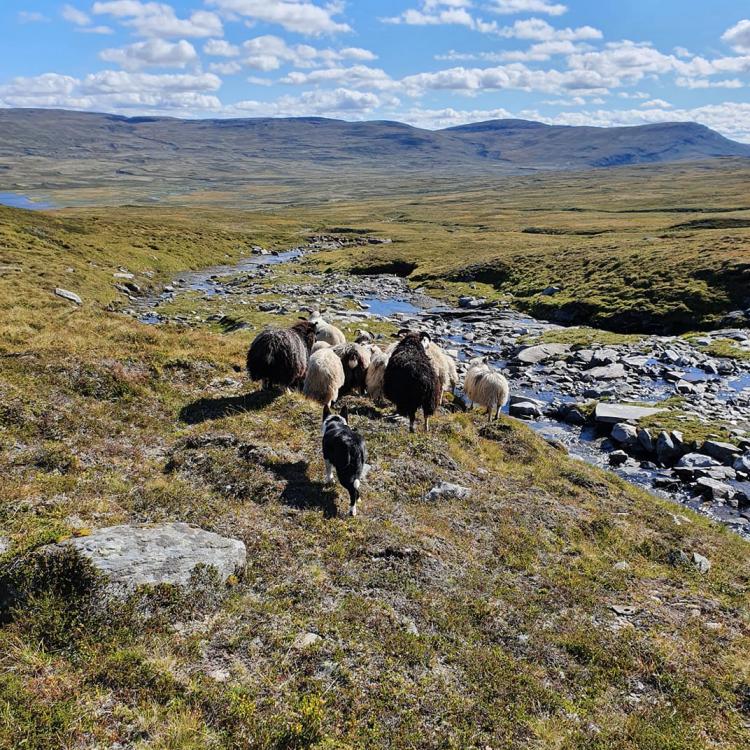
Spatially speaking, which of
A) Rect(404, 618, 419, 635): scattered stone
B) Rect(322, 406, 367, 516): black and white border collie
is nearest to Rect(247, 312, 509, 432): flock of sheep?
Rect(322, 406, 367, 516): black and white border collie

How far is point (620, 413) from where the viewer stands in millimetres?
20375

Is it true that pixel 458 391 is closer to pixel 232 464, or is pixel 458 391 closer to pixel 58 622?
pixel 232 464

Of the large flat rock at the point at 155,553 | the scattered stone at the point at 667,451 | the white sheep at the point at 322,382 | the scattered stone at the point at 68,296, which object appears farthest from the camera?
the scattered stone at the point at 68,296

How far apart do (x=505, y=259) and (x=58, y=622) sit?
58.8 meters

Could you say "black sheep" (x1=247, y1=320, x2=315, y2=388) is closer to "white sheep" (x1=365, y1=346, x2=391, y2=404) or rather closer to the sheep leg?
"white sheep" (x1=365, y1=346, x2=391, y2=404)

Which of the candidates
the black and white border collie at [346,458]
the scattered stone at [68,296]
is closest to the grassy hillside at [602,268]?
the black and white border collie at [346,458]

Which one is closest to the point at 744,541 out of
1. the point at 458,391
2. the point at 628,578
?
the point at 628,578

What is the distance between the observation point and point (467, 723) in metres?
5.77

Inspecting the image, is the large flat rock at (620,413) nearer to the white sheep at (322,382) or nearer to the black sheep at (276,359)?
the white sheep at (322,382)

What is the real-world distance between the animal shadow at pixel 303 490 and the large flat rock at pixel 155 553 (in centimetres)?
201

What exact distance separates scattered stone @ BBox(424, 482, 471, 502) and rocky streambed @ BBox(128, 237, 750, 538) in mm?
7451

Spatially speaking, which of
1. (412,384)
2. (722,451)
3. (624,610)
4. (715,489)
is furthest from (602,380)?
(624,610)

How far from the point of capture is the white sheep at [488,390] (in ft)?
57.0

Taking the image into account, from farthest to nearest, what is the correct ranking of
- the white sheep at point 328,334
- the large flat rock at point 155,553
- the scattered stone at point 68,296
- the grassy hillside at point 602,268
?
the grassy hillside at point 602,268
the scattered stone at point 68,296
the white sheep at point 328,334
the large flat rock at point 155,553
